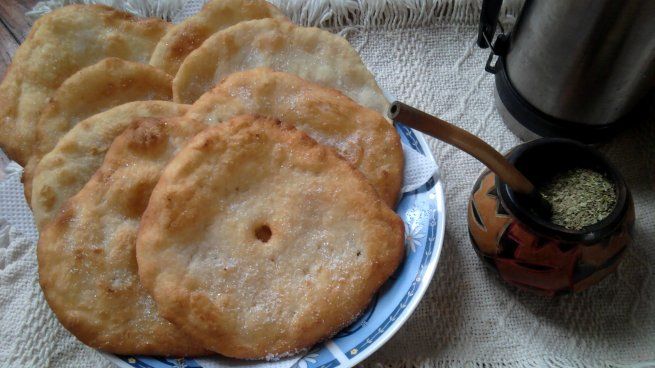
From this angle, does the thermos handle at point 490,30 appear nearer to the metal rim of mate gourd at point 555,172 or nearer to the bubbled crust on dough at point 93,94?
the metal rim of mate gourd at point 555,172

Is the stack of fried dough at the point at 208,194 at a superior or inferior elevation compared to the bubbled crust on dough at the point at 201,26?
inferior

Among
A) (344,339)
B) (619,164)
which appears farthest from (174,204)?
(619,164)

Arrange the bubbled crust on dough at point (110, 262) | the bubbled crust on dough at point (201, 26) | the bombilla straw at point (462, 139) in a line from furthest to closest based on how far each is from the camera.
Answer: the bubbled crust on dough at point (201, 26) < the bubbled crust on dough at point (110, 262) < the bombilla straw at point (462, 139)

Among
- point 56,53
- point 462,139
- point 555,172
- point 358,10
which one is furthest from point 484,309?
point 56,53

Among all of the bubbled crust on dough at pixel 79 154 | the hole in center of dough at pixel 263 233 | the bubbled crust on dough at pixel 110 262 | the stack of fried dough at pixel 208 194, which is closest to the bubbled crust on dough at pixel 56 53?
the stack of fried dough at pixel 208 194

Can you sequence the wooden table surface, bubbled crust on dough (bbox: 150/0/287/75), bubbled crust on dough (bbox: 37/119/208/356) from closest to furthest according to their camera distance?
bubbled crust on dough (bbox: 37/119/208/356) < bubbled crust on dough (bbox: 150/0/287/75) < the wooden table surface

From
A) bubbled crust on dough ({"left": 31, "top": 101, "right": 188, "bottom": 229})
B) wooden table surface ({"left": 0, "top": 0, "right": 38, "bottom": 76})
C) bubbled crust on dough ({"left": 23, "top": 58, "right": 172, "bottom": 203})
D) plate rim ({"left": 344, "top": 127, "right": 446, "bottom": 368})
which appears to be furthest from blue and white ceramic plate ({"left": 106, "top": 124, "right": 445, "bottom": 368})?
wooden table surface ({"left": 0, "top": 0, "right": 38, "bottom": 76})

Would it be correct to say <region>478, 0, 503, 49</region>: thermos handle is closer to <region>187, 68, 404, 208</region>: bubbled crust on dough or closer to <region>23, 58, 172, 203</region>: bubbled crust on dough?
<region>187, 68, 404, 208</region>: bubbled crust on dough
